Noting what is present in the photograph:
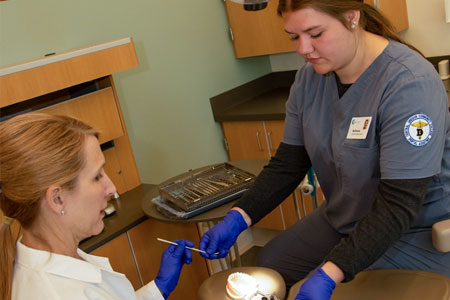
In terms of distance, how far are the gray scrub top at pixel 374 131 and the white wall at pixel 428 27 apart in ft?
4.50

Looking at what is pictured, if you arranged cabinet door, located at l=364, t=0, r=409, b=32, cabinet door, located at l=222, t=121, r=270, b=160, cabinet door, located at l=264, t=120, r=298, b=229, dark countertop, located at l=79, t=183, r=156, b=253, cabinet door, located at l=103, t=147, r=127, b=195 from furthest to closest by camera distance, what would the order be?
1. cabinet door, located at l=222, t=121, r=270, b=160
2. cabinet door, located at l=264, t=120, r=298, b=229
3. cabinet door, located at l=364, t=0, r=409, b=32
4. cabinet door, located at l=103, t=147, r=127, b=195
5. dark countertop, located at l=79, t=183, r=156, b=253

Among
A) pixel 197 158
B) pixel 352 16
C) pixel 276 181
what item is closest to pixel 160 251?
pixel 276 181

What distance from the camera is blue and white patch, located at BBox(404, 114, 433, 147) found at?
4.07 ft

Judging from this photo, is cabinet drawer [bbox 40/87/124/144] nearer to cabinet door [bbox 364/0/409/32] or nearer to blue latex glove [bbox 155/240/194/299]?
blue latex glove [bbox 155/240/194/299]

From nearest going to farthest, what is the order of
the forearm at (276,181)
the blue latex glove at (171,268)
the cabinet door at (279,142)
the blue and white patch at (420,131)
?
the blue and white patch at (420,131)
the blue latex glove at (171,268)
the forearm at (276,181)
the cabinet door at (279,142)

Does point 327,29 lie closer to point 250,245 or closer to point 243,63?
point 243,63

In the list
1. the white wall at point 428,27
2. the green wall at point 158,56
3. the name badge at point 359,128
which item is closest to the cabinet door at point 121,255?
the green wall at point 158,56

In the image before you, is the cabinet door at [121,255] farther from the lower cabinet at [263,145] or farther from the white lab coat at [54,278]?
the lower cabinet at [263,145]

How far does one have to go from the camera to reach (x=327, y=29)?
53.6 inches

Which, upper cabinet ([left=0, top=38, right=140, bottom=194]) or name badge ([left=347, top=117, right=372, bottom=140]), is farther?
upper cabinet ([left=0, top=38, right=140, bottom=194])

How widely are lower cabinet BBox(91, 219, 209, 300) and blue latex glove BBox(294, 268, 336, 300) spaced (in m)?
0.96

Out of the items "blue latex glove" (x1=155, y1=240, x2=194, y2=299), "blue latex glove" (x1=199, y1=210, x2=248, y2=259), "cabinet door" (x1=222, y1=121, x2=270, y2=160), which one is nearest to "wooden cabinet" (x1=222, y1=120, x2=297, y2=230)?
"cabinet door" (x1=222, y1=121, x2=270, y2=160)

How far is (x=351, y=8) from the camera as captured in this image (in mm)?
1375

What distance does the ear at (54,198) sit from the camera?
109cm
